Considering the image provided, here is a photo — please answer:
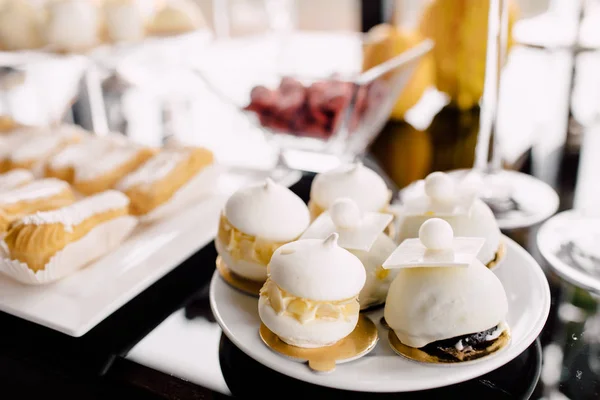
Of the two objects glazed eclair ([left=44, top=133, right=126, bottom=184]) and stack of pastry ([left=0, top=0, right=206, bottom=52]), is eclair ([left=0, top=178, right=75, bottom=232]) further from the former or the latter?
stack of pastry ([left=0, top=0, right=206, bottom=52])

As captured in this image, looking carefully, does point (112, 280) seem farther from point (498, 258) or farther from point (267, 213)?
point (498, 258)

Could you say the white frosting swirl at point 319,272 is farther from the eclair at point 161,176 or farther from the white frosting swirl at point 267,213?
the eclair at point 161,176

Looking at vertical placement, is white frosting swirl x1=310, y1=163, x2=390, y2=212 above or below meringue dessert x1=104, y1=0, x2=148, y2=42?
below

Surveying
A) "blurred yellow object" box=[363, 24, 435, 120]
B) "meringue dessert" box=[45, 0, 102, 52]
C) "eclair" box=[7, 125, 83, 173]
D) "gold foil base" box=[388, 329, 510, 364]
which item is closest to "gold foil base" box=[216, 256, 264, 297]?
"gold foil base" box=[388, 329, 510, 364]

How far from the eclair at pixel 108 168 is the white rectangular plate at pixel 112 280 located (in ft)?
0.26

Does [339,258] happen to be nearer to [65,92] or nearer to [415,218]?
[415,218]

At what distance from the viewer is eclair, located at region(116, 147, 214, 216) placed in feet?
2.15

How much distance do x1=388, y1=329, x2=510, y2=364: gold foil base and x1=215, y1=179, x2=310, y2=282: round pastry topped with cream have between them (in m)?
0.12

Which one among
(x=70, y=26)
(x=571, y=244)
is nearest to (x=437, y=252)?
(x=571, y=244)

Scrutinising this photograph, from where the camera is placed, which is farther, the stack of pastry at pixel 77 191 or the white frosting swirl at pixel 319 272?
the stack of pastry at pixel 77 191

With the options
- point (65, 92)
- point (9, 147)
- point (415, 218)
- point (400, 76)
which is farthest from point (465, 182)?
point (65, 92)

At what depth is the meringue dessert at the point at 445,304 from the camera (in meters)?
0.40

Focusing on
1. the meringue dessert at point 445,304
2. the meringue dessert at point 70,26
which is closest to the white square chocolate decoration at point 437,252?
the meringue dessert at point 445,304

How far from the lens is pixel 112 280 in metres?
0.55
